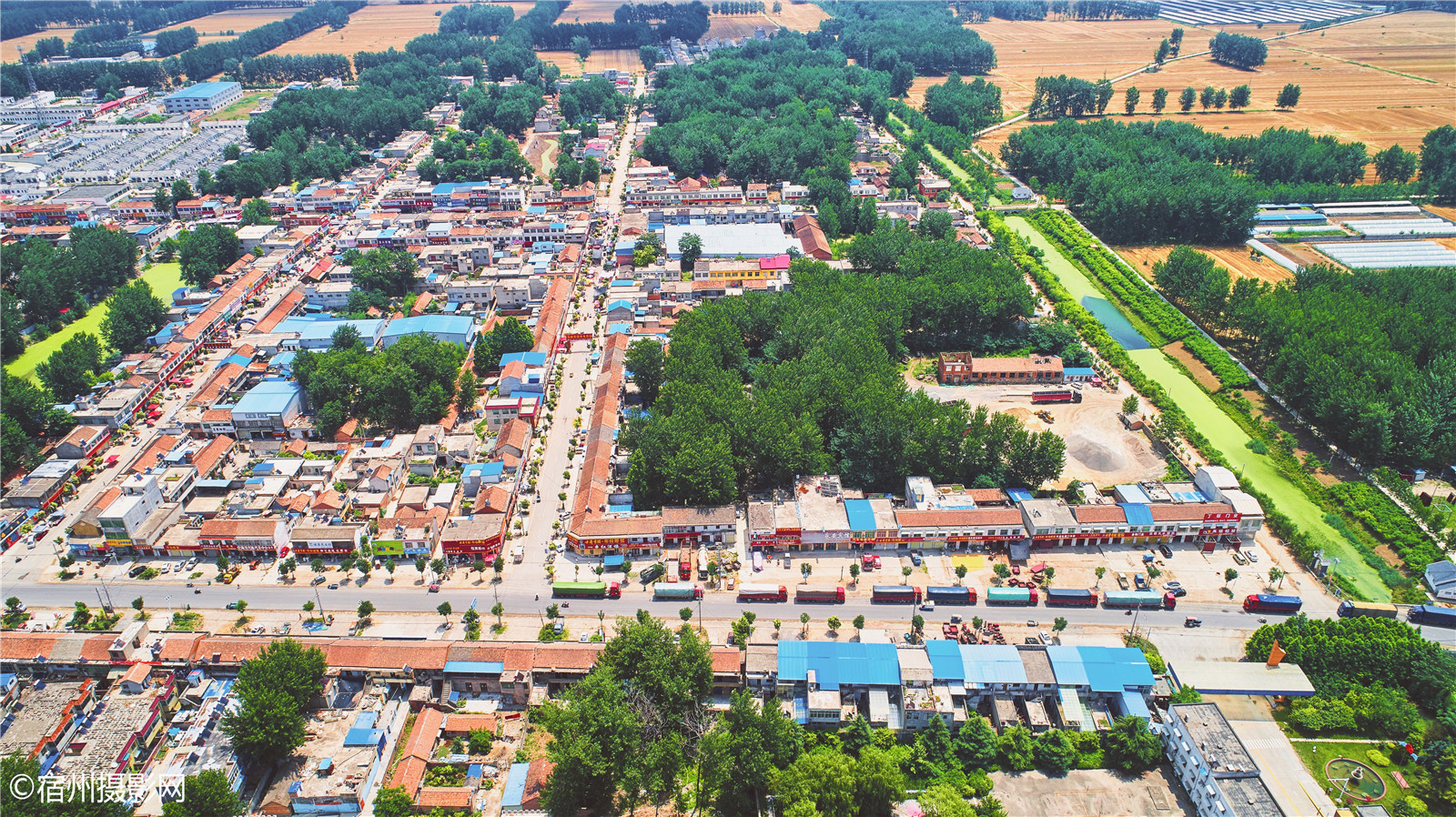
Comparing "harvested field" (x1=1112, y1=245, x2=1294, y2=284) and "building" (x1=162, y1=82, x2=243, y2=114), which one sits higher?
"building" (x1=162, y1=82, x2=243, y2=114)

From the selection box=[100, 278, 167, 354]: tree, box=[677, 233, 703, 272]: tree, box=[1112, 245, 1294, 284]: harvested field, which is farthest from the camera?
box=[677, 233, 703, 272]: tree

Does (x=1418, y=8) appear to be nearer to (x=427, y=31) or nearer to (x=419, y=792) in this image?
(x=427, y=31)

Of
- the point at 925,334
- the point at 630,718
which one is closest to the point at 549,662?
the point at 630,718

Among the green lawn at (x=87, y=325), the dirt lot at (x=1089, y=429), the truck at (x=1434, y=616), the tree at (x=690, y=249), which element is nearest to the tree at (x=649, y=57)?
the tree at (x=690, y=249)

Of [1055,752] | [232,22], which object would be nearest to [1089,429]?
[1055,752]

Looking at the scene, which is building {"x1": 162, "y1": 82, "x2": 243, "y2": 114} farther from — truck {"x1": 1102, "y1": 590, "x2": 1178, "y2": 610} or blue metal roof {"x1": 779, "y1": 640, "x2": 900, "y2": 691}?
truck {"x1": 1102, "y1": 590, "x2": 1178, "y2": 610}

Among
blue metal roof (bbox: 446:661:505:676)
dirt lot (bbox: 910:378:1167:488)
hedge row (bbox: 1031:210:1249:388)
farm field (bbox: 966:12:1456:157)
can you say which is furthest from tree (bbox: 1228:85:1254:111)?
blue metal roof (bbox: 446:661:505:676)

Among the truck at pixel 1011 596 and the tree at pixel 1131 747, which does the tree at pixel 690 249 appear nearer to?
the truck at pixel 1011 596

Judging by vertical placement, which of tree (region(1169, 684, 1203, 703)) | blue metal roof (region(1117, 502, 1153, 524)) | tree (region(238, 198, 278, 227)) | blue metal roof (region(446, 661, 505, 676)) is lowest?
tree (region(1169, 684, 1203, 703))
